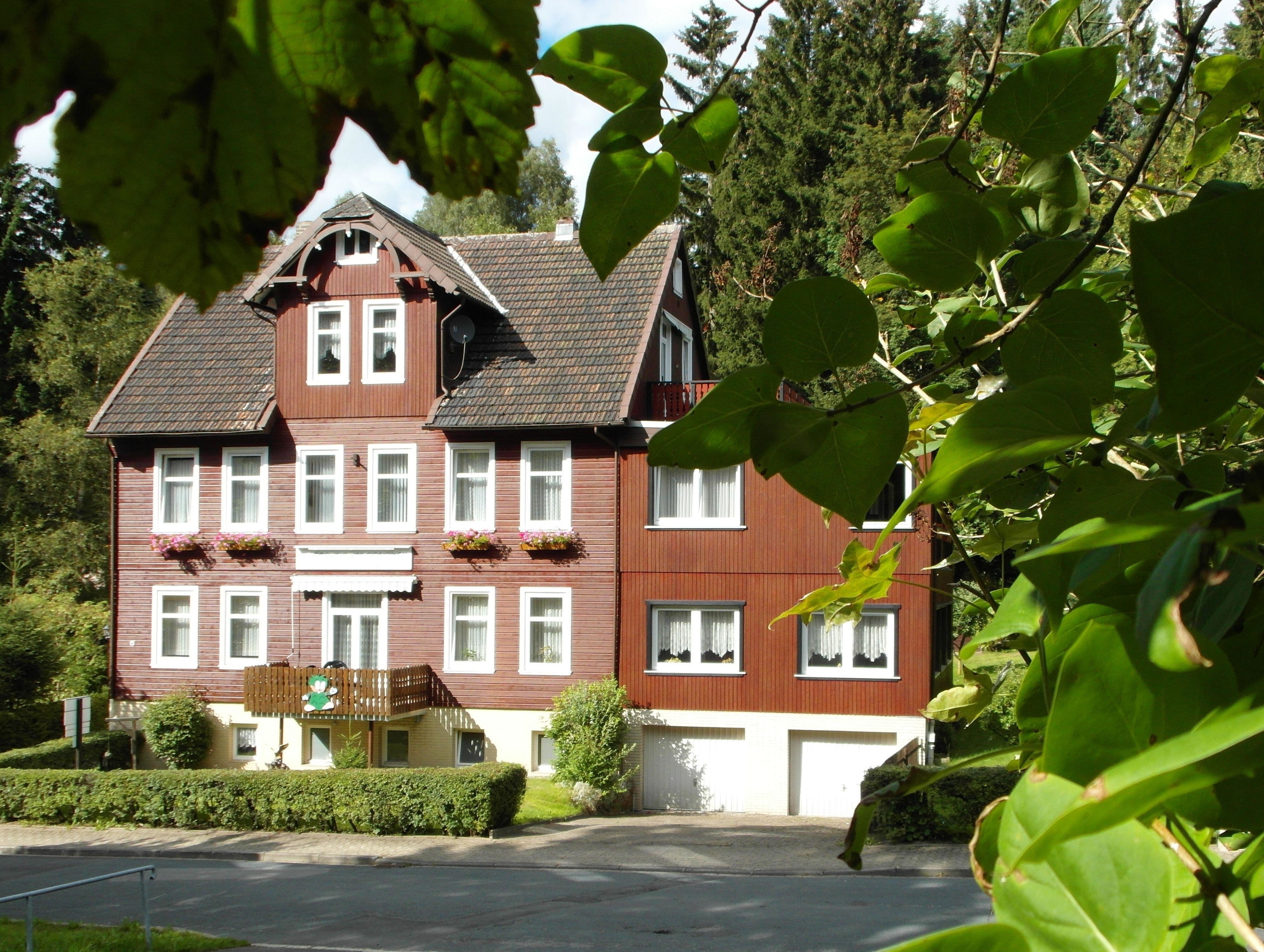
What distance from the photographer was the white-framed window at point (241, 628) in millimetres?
18703

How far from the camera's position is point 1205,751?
28 cm

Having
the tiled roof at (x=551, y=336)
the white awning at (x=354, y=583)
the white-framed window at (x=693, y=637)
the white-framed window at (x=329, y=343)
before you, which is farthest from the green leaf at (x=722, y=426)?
the white-framed window at (x=329, y=343)

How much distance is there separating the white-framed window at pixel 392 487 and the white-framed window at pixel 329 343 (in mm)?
1342

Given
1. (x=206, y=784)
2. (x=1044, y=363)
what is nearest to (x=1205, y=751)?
(x=1044, y=363)

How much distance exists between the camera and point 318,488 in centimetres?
1847

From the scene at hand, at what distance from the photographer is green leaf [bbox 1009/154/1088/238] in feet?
3.70

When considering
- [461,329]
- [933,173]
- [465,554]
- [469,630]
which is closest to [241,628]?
[469,630]

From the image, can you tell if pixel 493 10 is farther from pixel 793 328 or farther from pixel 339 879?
pixel 339 879

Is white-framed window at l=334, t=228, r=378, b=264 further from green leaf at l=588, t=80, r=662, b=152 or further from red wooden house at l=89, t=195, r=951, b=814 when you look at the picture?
green leaf at l=588, t=80, r=662, b=152

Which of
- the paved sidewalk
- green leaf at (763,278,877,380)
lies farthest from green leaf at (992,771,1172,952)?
the paved sidewalk

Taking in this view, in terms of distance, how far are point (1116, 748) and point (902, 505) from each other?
252 mm

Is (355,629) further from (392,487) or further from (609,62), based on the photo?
(609,62)

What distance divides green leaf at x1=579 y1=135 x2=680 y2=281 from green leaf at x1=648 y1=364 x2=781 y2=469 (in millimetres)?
119

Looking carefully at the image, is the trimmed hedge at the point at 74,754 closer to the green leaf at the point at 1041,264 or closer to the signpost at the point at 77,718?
the signpost at the point at 77,718
